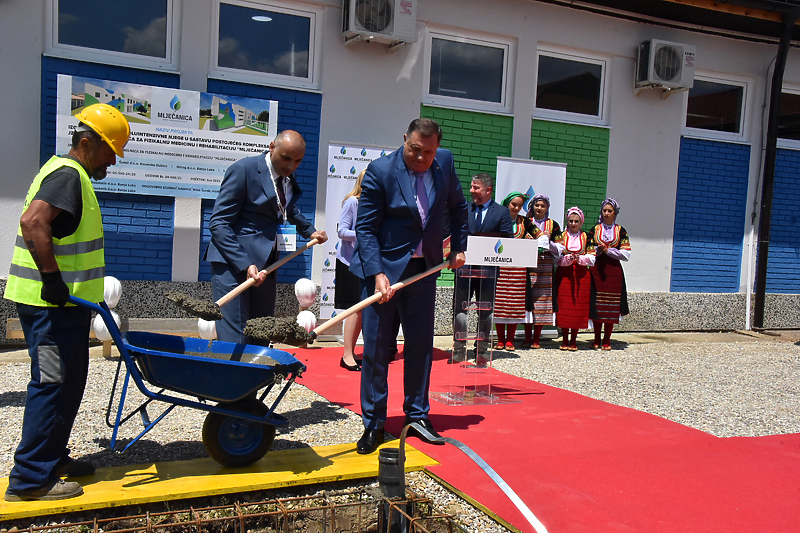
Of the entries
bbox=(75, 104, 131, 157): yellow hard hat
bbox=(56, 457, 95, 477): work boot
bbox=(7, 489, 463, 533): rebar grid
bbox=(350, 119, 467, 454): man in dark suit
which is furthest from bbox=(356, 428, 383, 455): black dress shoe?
bbox=(75, 104, 131, 157): yellow hard hat

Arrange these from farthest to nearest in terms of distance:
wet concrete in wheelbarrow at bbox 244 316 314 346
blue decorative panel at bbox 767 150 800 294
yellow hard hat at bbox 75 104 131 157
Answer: blue decorative panel at bbox 767 150 800 294, wet concrete in wheelbarrow at bbox 244 316 314 346, yellow hard hat at bbox 75 104 131 157

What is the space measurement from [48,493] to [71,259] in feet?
3.38

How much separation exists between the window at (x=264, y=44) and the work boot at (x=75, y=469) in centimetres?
599

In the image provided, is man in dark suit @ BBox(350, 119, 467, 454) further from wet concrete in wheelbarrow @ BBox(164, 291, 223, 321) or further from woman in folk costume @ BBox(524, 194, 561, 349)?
woman in folk costume @ BBox(524, 194, 561, 349)

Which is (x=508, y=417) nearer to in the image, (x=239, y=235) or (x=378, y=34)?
(x=239, y=235)

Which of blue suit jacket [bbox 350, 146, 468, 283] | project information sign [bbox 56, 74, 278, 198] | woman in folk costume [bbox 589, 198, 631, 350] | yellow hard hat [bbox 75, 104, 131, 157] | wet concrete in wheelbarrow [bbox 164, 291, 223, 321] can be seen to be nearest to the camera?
yellow hard hat [bbox 75, 104, 131, 157]

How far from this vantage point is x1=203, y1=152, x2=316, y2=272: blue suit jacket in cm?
433

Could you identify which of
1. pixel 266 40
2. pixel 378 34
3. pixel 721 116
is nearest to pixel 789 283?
pixel 721 116

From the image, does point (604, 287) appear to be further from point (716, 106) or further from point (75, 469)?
point (75, 469)

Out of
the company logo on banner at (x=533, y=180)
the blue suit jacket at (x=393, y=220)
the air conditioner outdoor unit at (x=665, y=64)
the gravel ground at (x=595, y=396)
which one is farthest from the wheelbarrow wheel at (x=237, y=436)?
the air conditioner outdoor unit at (x=665, y=64)

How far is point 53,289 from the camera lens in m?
2.91

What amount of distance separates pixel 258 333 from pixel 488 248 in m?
2.85

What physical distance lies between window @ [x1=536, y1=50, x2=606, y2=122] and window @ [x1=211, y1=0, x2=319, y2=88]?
3493 millimetres

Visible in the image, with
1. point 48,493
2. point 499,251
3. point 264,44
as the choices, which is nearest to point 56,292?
point 48,493
